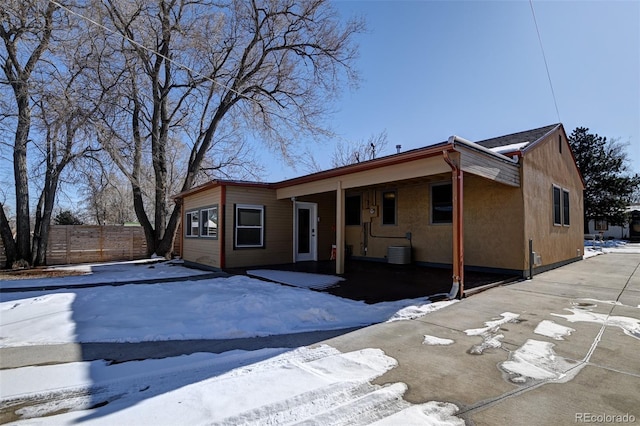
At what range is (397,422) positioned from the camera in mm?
2289

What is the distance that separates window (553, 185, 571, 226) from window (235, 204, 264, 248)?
29.3 feet

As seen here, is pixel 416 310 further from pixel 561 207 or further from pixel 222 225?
pixel 561 207

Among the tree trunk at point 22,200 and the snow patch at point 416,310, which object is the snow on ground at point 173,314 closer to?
the snow patch at point 416,310

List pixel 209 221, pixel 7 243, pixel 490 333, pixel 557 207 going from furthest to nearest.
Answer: pixel 7 243
pixel 209 221
pixel 557 207
pixel 490 333

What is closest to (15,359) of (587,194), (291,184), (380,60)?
(291,184)

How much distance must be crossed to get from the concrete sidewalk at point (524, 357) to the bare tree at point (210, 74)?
12.2m

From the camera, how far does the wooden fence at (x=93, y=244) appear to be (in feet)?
43.4

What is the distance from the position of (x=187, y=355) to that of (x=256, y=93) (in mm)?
14593

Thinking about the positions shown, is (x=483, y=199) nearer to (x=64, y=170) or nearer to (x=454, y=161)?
(x=454, y=161)

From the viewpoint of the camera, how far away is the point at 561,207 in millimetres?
10867

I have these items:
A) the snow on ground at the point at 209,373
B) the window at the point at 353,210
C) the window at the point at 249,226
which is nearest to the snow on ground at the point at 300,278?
the window at the point at 249,226

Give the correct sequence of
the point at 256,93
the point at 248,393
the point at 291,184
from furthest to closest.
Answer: the point at 256,93
the point at 291,184
the point at 248,393

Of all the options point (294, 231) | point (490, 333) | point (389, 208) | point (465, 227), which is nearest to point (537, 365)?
point (490, 333)

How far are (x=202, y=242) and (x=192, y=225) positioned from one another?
1.62 meters
